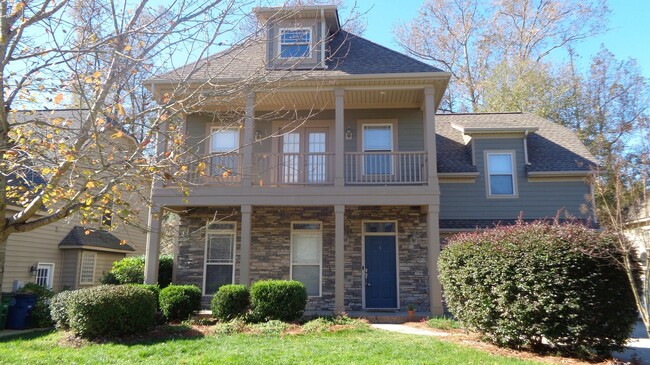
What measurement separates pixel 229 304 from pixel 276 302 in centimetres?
105

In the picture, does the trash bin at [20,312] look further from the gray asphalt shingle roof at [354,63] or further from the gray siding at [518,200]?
the gray siding at [518,200]

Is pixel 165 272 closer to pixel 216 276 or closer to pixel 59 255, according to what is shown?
pixel 216 276

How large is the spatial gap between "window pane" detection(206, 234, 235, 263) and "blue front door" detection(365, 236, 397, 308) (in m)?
3.77

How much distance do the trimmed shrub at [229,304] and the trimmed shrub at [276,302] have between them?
0.94 feet

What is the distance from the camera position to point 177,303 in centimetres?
1052

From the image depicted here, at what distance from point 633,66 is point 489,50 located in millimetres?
6795

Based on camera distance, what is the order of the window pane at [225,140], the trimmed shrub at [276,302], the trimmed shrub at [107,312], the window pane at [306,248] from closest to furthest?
the trimmed shrub at [107,312], the trimmed shrub at [276,302], the window pane at [306,248], the window pane at [225,140]

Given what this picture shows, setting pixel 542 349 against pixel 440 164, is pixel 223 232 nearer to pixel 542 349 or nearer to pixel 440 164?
pixel 440 164

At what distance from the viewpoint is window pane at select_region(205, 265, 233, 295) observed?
42.8 feet

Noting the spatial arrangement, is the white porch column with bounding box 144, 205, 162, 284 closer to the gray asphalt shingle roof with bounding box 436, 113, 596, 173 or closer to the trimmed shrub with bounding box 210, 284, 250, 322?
the trimmed shrub with bounding box 210, 284, 250, 322

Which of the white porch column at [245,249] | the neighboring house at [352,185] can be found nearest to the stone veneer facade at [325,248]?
the neighboring house at [352,185]

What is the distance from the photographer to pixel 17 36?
5375mm

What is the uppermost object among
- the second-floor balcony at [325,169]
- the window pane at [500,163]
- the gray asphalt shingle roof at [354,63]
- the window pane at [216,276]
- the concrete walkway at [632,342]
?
the gray asphalt shingle roof at [354,63]

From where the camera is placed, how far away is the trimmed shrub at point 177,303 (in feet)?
34.4
